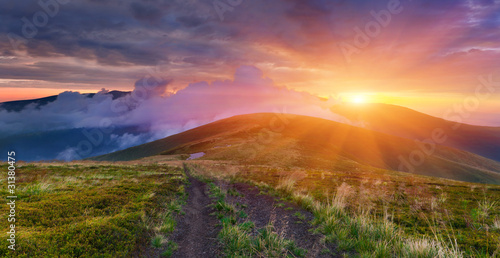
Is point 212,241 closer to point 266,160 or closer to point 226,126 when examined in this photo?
point 266,160

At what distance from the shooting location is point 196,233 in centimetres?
953

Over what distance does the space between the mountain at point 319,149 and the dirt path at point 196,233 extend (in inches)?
2015

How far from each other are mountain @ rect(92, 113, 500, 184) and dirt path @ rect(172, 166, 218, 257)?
168 ft

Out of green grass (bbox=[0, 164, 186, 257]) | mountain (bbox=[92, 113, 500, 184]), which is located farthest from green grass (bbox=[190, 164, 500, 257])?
mountain (bbox=[92, 113, 500, 184])

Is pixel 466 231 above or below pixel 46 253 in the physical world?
below

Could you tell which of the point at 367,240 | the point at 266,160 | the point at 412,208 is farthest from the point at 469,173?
the point at 367,240

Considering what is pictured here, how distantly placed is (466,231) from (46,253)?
14480 mm

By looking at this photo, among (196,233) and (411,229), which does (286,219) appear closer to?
(196,233)

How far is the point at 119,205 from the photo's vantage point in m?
10.5

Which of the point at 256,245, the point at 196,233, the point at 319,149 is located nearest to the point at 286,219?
the point at 256,245

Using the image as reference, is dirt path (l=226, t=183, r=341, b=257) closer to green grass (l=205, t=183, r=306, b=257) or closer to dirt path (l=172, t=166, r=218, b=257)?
green grass (l=205, t=183, r=306, b=257)

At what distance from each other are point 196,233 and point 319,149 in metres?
101

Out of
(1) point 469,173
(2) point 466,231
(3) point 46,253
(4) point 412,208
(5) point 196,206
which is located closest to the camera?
(3) point 46,253

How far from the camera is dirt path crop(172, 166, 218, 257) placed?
7.81 metres
